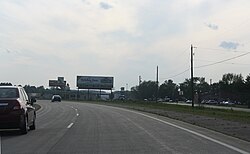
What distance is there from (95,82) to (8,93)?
397ft

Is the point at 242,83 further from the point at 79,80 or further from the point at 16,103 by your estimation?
the point at 16,103

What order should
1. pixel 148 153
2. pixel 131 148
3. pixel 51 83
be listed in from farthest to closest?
1. pixel 51 83
2. pixel 131 148
3. pixel 148 153

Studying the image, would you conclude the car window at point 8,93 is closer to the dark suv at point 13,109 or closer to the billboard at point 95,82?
the dark suv at point 13,109

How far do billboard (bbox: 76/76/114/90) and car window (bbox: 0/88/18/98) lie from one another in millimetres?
120415

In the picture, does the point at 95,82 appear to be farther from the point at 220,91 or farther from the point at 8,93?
Answer: the point at 8,93

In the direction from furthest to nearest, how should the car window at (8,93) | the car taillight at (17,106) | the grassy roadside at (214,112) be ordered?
1. the grassy roadside at (214,112)
2. the car window at (8,93)
3. the car taillight at (17,106)

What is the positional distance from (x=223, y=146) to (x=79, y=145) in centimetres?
421

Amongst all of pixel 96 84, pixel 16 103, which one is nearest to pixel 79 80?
pixel 96 84

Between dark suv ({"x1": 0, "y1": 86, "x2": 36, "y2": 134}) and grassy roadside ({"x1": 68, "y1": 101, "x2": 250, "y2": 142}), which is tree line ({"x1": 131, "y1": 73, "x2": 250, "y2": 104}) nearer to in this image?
grassy roadside ({"x1": 68, "y1": 101, "x2": 250, "y2": 142})

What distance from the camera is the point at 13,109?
632 inches

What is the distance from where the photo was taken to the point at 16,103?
53.1ft

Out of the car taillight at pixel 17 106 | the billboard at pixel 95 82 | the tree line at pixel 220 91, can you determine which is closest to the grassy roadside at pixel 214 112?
the car taillight at pixel 17 106

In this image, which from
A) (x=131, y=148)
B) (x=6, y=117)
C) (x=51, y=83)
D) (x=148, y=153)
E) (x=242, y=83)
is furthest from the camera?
(x=51, y=83)

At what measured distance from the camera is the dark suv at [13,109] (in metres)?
16.0
